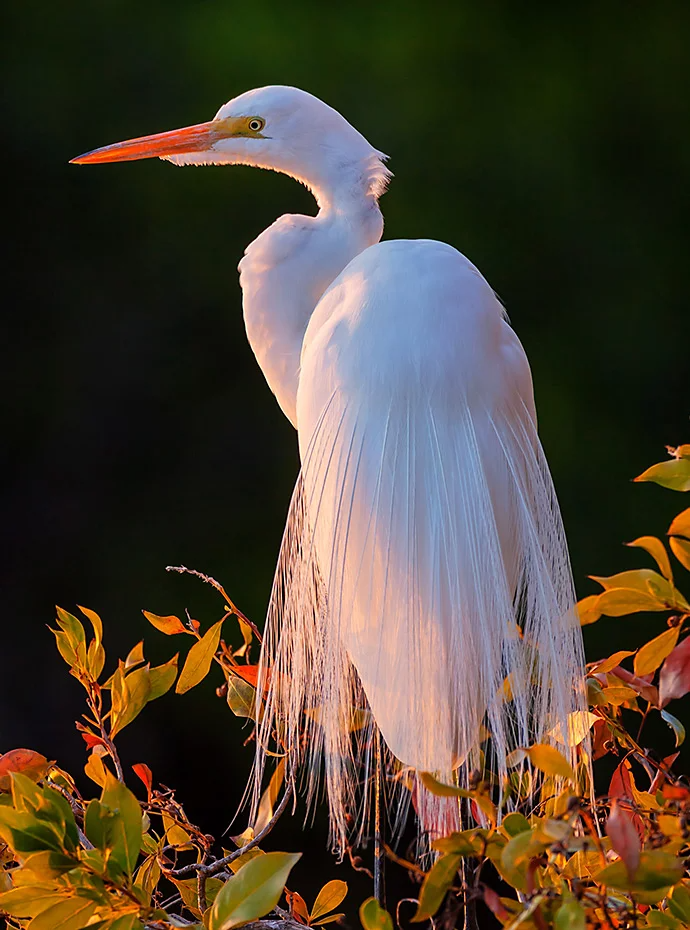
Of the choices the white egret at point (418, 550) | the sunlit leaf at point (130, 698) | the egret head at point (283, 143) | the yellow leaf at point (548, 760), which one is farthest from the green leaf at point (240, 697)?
the egret head at point (283, 143)

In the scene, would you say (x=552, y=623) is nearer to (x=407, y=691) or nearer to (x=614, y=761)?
(x=407, y=691)

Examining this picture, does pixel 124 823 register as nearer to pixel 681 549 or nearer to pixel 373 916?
pixel 373 916

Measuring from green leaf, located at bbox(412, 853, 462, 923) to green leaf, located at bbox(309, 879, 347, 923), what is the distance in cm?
24

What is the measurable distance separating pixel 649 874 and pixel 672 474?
17 centimetres

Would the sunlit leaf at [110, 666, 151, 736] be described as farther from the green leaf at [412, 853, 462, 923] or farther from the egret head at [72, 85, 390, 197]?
the egret head at [72, 85, 390, 197]

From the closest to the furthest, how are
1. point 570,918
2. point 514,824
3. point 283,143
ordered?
point 570,918
point 514,824
point 283,143

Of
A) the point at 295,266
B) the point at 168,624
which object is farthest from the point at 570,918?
the point at 295,266

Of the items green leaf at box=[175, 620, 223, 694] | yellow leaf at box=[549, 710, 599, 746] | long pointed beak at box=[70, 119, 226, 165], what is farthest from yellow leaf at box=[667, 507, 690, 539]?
long pointed beak at box=[70, 119, 226, 165]

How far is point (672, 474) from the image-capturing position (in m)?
0.47

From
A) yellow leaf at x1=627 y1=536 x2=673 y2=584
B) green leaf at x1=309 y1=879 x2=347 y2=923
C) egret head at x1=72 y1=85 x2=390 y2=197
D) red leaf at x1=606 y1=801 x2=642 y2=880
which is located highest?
egret head at x1=72 y1=85 x2=390 y2=197

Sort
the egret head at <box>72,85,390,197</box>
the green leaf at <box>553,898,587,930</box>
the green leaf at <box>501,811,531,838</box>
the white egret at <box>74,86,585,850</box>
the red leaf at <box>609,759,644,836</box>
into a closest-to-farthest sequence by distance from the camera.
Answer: the green leaf at <box>553,898,587,930</box>
the green leaf at <box>501,811,531,838</box>
the red leaf at <box>609,759,644,836</box>
the white egret at <box>74,86,585,850</box>
the egret head at <box>72,85,390,197</box>

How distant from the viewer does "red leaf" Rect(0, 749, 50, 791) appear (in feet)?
1.87

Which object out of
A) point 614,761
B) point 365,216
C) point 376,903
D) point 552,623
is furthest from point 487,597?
point 614,761

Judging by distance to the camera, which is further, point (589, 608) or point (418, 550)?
point (418, 550)
